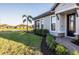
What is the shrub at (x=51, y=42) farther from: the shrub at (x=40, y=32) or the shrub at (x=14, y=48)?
the shrub at (x=14, y=48)

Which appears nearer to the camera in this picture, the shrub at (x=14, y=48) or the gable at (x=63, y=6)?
the shrub at (x=14, y=48)

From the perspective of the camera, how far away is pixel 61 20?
15.7 m

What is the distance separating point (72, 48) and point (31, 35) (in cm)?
210

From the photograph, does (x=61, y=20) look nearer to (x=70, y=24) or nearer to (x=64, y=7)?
(x=70, y=24)

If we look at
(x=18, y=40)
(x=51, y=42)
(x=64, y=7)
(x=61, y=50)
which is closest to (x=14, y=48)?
(x=18, y=40)

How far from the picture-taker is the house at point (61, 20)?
45.1 ft

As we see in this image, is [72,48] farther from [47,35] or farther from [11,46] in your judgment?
[11,46]

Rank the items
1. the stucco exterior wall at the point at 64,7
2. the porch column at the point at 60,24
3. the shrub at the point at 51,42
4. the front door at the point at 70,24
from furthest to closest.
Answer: the porch column at the point at 60,24
the front door at the point at 70,24
the stucco exterior wall at the point at 64,7
the shrub at the point at 51,42

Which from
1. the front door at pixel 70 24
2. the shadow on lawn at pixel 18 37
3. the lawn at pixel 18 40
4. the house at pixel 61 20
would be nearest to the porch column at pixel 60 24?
the house at pixel 61 20

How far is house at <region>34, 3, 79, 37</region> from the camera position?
45.1 feet

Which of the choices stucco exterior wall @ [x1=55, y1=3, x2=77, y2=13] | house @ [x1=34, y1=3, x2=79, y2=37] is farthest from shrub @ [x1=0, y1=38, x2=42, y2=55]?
stucco exterior wall @ [x1=55, y1=3, x2=77, y2=13]

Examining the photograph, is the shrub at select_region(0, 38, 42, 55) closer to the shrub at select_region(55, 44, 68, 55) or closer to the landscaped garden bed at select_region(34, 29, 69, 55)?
the landscaped garden bed at select_region(34, 29, 69, 55)

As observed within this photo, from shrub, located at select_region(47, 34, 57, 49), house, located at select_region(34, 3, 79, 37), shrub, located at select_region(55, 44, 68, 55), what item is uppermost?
house, located at select_region(34, 3, 79, 37)

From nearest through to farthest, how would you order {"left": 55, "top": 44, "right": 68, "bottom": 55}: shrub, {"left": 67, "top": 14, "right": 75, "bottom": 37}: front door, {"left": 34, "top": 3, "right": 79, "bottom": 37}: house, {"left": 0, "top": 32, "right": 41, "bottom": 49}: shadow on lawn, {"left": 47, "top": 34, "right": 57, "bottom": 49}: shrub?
{"left": 55, "top": 44, "right": 68, "bottom": 55}: shrub
{"left": 47, "top": 34, "right": 57, "bottom": 49}: shrub
{"left": 0, "top": 32, "right": 41, "bottom": 49}: shadow on lawn
{"left": 34, "top": 3, "right": 79, "bottom": 37}: house
{"left": 67, "top": 14, "right": 75, "bottom": 37}: front door
